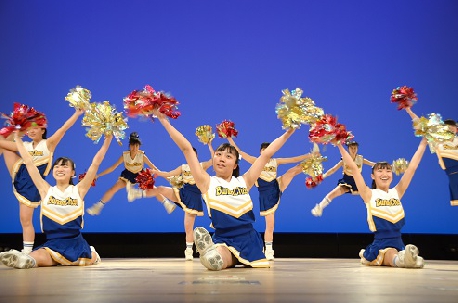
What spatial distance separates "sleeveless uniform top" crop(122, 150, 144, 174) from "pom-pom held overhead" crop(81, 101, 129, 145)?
259 cm

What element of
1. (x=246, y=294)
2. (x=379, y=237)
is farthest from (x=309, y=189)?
(x=246, y=294)

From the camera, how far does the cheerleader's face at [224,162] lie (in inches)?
182

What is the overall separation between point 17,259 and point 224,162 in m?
1.69

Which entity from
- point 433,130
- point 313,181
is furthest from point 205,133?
point 433,130

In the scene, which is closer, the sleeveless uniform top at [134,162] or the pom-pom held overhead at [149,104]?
the pom-pom held overhead at [149,104]

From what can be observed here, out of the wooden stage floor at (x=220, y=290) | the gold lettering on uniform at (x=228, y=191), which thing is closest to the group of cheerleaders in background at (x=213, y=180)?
the gold lettering on uniform at (x=228, y=191)

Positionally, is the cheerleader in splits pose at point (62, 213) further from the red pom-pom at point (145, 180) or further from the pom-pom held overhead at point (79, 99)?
the red pom-pom at point (145, 180)

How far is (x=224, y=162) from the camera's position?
4.62 metres

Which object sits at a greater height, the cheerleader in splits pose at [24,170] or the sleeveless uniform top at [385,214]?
the cheerleader in splits pose at [24,170]

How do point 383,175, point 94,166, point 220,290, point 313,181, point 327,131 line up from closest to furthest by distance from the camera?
1. point 220,290
2. point 327,131
3. point 94,166
4. point 383,175
5. point 313,181

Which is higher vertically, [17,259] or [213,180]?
[213,180]

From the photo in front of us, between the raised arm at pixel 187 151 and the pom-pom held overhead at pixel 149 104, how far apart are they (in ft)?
0.17

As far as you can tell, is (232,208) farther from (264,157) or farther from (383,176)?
(383,176)

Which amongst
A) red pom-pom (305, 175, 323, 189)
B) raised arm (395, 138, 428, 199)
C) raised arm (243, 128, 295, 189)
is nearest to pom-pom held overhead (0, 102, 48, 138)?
raised arm (243, 128, 295, 189)
